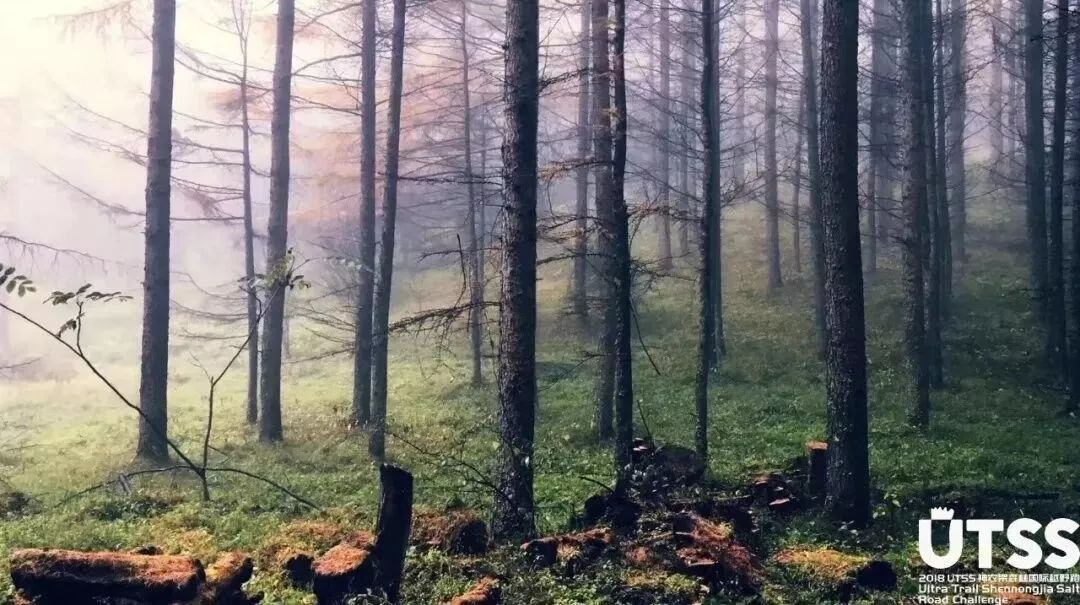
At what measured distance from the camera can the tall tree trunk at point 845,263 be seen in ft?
29.0

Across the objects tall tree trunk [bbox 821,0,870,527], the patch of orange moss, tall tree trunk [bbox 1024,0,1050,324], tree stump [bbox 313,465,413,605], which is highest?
tall tree trunk [bbox 1024,0,1050,324]

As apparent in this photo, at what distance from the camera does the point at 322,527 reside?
24.6 ft

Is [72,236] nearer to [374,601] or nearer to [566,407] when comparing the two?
[566,407]

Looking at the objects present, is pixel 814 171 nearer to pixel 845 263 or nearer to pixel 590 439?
pixel 590 439

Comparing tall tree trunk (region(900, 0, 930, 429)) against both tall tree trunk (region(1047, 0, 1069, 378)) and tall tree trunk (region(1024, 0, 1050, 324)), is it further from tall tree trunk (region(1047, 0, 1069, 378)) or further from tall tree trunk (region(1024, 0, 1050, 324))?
tall tree trunk (region(1024, 0, 1050, 324))

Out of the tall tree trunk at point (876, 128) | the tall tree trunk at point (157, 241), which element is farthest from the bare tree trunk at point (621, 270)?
the tall tree trunk at point (876, 128)

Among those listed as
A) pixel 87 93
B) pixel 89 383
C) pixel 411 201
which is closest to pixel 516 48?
pixel 89 383

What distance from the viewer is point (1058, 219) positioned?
17.3 m

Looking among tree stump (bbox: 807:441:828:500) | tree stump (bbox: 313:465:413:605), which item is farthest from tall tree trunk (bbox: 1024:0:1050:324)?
tree stump (bbox: 313:465:413:605)

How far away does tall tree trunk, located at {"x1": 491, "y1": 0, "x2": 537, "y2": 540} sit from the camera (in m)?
8.13

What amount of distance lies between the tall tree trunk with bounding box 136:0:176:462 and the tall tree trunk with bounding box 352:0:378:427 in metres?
3.69

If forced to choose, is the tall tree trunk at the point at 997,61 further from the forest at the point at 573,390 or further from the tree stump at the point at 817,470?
the tree stump at the point at 817,470

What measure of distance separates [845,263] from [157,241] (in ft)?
39.9

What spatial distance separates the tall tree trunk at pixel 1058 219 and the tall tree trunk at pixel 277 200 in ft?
53.7
